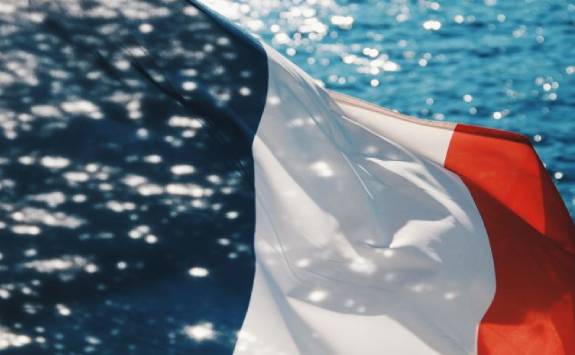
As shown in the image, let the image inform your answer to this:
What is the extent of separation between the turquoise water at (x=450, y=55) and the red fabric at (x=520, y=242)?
19.0ft

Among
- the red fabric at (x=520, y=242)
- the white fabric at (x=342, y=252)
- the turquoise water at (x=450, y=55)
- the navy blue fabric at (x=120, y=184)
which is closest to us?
the navy blue fabric at (x=120, y=184)

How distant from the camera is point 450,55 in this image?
44.2 feet

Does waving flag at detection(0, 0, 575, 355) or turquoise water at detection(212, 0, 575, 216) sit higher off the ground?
waving flag at detection(0, 0, 575, 355)

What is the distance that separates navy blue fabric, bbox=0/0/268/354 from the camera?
3596 mm

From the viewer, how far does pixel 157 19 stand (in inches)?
150

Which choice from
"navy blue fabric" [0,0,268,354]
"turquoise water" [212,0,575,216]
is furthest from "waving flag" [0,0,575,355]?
"turquoise water" [212,0,575,216]

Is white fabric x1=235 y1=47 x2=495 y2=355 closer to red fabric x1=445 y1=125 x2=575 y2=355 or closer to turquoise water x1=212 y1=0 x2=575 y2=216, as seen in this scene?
red fabric x1=445 y1=125 x2=575 y2=355

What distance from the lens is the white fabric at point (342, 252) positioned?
12.5 ft

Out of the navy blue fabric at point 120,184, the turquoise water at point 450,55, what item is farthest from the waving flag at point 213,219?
the turquoise water at point 450,55

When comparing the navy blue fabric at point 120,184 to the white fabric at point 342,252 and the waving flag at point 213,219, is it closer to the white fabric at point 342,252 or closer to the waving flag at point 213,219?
the waving flag at point 213,219

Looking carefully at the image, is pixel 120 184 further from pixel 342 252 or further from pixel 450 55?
pixel 450 55

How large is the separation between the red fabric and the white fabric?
100 millimetres

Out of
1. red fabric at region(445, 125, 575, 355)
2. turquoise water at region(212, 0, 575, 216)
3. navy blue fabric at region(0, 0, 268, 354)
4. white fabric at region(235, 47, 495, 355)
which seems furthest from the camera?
turquoise water at region(212, 0, 575, 216)

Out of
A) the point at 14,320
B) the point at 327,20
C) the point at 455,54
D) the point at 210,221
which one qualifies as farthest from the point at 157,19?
the point at 327,20
